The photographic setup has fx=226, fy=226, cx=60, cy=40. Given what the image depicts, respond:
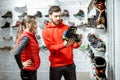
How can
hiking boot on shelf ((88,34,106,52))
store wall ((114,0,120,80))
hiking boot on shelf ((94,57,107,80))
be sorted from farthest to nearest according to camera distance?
hiking boot on shelf ((88,34,106,52))
hiking boot on shelf ((94,57,107,80))
store wall ((114,0,120,80))

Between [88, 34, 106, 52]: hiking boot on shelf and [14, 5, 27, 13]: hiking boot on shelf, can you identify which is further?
[14, 5, 27, 13]: hiking boot on shelf

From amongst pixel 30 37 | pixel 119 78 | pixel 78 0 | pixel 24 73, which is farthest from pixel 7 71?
pixel 119 78

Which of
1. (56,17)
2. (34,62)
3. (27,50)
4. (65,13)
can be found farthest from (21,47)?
(65,13)

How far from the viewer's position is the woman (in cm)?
267

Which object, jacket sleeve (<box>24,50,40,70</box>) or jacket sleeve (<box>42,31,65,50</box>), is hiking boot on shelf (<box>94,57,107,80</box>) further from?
jacket sleeve (<box>24,50,40,70</box>)

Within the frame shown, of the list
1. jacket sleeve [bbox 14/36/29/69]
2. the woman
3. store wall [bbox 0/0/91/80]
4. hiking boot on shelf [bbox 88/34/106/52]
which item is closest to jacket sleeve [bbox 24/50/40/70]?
the woman

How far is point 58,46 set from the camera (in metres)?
2.67

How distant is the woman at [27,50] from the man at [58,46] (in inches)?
6.7

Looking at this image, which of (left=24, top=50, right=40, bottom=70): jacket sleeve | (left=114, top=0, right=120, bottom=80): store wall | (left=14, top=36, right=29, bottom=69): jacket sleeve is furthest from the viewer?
(left=24, top=50, right=40, bottom=70): jacket sleeve

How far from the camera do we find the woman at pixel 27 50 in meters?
2.67

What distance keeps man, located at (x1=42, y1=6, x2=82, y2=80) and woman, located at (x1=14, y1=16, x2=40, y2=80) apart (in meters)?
0.17

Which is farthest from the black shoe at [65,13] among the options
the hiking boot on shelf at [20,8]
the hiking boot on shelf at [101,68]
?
the hiking boot on shelf at [101,68]

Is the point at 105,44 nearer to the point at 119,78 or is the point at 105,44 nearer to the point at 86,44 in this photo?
the point at 119,78

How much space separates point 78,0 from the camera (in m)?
3.54
